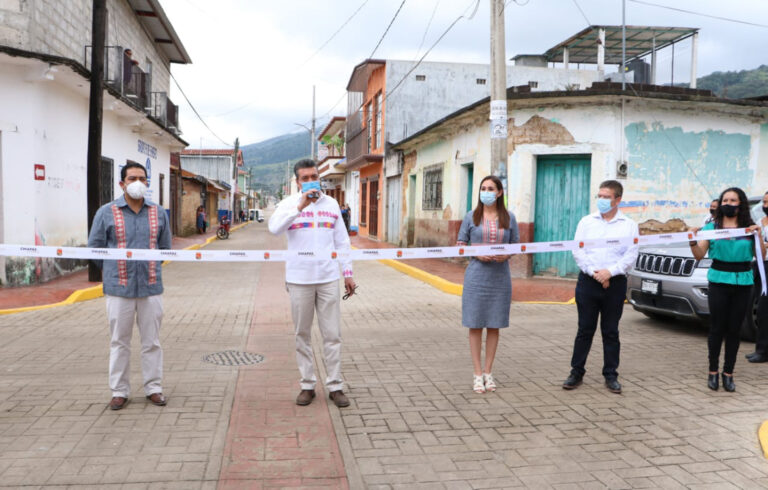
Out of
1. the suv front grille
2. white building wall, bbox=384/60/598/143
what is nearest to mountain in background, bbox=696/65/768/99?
white building wall, bbox=384/60/598/143

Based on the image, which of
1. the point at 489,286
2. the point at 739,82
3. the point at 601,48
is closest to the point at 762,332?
the point at 489,286

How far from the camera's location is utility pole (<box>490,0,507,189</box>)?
30.2 ft

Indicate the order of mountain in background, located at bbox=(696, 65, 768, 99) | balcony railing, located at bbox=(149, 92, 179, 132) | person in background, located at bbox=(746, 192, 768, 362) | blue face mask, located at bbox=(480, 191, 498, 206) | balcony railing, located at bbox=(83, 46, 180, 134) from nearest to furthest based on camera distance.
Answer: blue face mask, located at bbox=(480, 191, 498, 206), person in background, located at bbox=(746, 192, 768, 362), balcony railing, located at bbox=(83, 46, 180, 134), balcony railing, located at bbox=(149, 92, 179, 132), mountain in background, located at bbox=(696, 65, 768, 99)

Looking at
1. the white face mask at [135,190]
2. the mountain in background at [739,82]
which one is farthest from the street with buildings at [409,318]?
the mountain in background at [739,82]

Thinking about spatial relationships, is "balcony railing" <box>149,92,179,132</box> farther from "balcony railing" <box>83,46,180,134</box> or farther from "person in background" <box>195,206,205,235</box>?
"person in background" <box>195,206,205,235</box>

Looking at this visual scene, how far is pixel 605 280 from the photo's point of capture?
472cm

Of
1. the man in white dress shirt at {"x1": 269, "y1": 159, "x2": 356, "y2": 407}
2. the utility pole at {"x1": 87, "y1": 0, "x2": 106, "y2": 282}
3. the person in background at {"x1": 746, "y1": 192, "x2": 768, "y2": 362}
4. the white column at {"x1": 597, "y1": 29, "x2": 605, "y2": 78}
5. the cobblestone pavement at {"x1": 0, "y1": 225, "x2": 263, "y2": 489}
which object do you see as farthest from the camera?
the white column at {"x1": 597, "y1": 29, "x2": 605, "y2": 78}

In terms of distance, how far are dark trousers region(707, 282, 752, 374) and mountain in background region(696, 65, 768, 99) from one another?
841 inches

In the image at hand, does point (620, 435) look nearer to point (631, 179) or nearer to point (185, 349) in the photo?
point (185, 349)

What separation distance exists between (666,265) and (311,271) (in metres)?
5.00

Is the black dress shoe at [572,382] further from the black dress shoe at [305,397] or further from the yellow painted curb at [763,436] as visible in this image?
the black dress shoe at [305,397]

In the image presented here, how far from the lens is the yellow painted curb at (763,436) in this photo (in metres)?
3.75

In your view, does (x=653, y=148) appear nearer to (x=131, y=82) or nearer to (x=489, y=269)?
(x=489, y=269)

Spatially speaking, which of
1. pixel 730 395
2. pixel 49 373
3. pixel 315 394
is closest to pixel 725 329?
pixel 730 395
